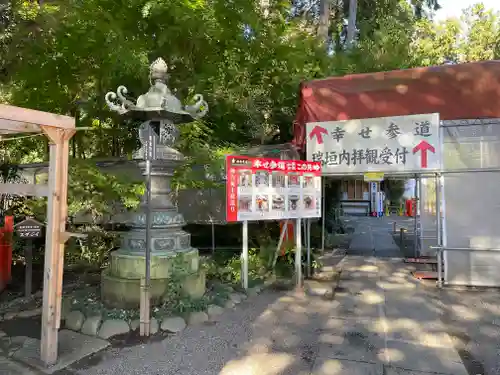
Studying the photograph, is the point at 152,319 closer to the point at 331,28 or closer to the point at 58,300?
the point at 58,300

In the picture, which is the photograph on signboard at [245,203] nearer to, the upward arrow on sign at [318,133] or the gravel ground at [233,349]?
the gravel ground at [233,349]

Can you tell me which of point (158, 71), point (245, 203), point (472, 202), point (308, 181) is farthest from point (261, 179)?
point (472, 202)

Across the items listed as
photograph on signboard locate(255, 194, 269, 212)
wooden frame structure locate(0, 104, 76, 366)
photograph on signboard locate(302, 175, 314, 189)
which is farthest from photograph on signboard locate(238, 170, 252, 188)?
wooden frame structure locate(0, 104, 76, 366)

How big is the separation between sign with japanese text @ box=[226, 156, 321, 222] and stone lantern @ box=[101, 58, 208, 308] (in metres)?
0.88

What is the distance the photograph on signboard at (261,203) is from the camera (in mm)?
6348

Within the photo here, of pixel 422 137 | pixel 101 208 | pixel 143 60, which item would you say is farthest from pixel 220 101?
pixel 422 137

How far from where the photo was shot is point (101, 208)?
7547mm

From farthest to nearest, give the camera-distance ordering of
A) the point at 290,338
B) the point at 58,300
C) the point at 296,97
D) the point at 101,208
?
the point at 296,97 → the point at 101,208 → the point at 290,338 → the point at 58,300

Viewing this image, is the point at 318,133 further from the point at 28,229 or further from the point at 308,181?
the point at 28,229

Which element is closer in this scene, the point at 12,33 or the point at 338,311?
the point at 338,311

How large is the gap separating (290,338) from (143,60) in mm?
5146

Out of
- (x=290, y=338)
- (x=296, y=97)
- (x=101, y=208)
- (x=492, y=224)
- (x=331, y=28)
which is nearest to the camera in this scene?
(x=290, y=338)

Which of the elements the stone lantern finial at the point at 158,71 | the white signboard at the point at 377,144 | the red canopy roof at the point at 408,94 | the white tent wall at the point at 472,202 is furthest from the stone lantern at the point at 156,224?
the white tent wall at the point at 472,202

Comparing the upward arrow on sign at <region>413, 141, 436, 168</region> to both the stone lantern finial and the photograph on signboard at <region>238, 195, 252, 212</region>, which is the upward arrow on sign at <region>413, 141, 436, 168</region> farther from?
the stone lantern finial
